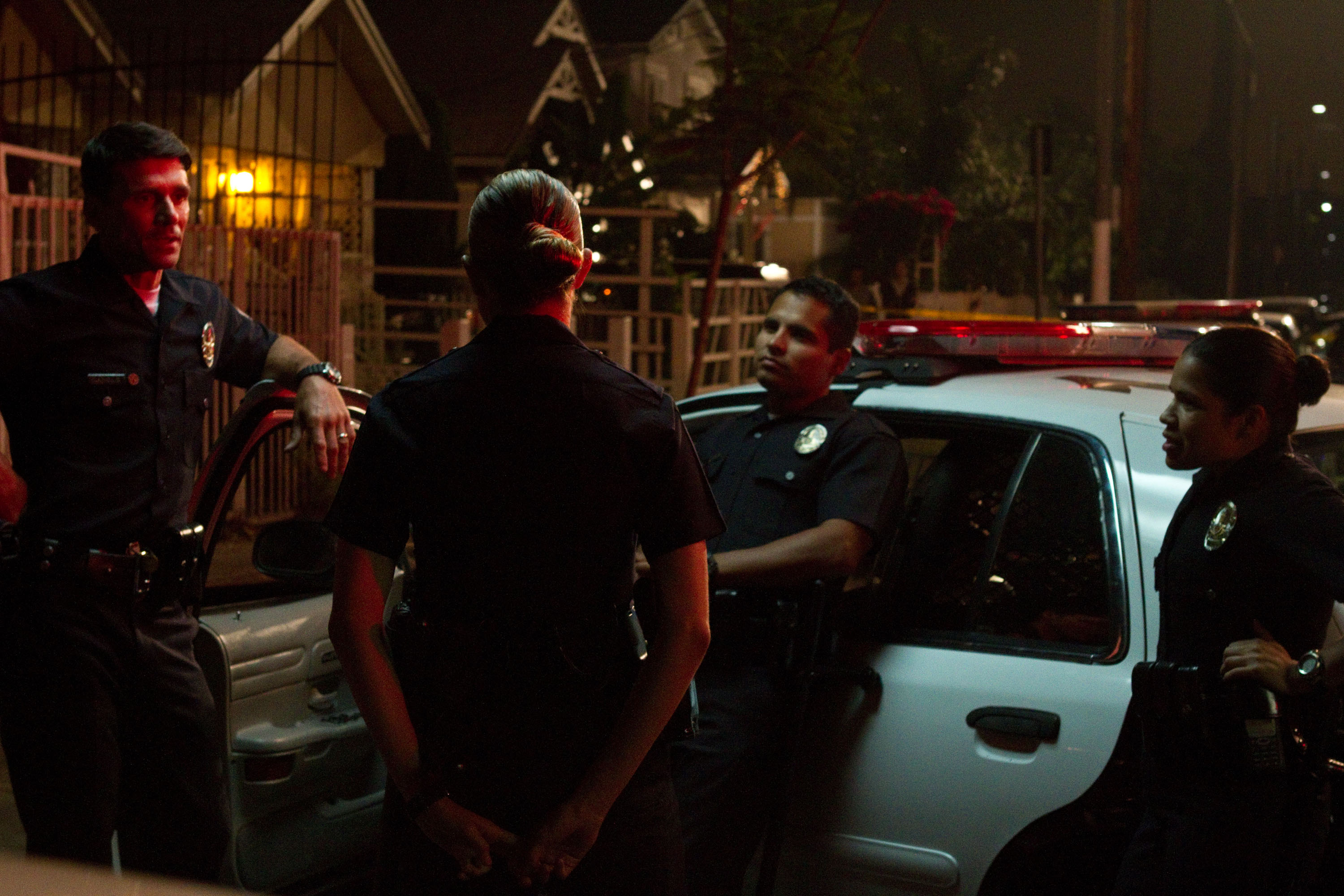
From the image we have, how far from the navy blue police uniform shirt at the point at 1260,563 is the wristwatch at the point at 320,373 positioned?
1.72 metres

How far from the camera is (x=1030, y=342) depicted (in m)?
3.88

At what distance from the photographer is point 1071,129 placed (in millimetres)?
65625

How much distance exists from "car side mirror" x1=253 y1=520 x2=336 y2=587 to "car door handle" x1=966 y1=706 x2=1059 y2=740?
1.44m

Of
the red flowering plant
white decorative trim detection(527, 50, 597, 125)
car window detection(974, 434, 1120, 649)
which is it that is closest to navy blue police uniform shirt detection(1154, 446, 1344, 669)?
car window detection(974, 434, 1120, 649)

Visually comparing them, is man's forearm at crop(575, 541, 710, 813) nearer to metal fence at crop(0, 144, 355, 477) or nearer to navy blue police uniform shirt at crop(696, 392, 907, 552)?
navy blue police uniform shirt at crop(696, 392, 907, 552)

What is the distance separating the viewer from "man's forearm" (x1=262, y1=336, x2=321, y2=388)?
10.4ft

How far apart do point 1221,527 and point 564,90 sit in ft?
81.6

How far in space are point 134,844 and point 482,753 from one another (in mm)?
1264

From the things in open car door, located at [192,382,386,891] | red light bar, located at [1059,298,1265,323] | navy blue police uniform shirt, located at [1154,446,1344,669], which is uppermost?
red light bar, located at [1059,298,1265,323]

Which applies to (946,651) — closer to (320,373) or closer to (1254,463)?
(1254,463)

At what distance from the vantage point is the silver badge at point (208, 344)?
3.15 m

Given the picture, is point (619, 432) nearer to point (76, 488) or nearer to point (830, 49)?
point (76, 488)

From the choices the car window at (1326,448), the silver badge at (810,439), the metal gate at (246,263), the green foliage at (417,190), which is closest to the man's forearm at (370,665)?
the silver badge at (810,439)

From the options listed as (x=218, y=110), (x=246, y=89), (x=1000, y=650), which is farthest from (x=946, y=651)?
(x=218, y=110)
